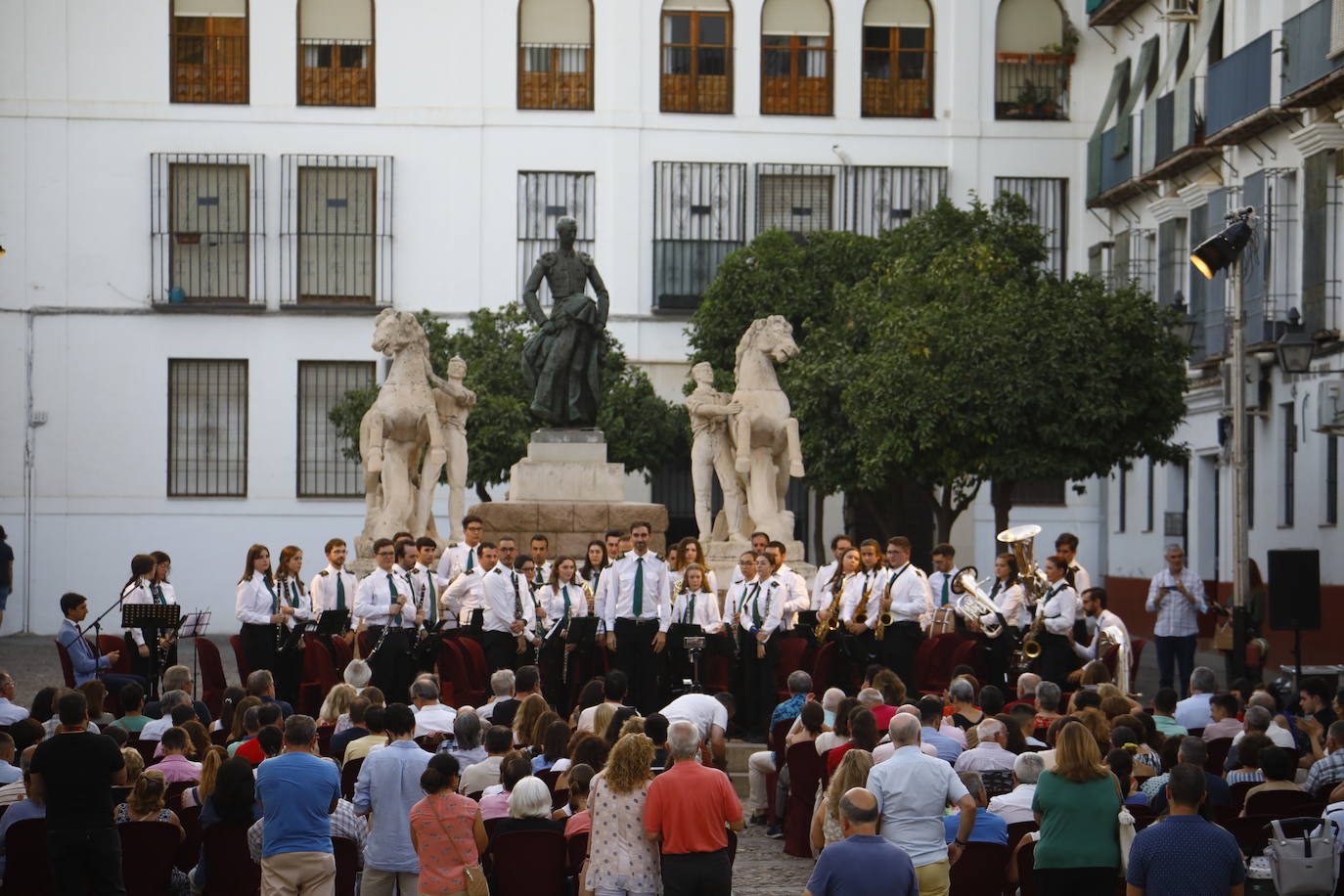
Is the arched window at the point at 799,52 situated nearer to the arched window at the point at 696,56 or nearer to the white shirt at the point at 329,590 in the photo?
the arched window at the point at 696,56

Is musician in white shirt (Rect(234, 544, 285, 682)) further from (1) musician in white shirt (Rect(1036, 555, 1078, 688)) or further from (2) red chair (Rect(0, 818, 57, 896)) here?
(2) red chair (Rect(0, 818, 57, 896))

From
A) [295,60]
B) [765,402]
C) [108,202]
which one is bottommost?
[765,402]

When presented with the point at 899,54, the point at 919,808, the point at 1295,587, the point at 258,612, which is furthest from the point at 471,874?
the point at 899,54

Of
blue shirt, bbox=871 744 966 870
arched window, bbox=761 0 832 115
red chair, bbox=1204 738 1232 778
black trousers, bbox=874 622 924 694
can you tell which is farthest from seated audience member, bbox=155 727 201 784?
arched window, bbox=761 0 832 115

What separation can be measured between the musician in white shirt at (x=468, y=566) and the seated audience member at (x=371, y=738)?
19.1 ft

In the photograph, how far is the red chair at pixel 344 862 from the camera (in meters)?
10.4

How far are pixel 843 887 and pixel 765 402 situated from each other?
13770 millimetres

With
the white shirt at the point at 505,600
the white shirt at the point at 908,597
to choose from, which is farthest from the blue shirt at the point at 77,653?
the white shirt at the point at 908,597

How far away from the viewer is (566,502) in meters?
22.1

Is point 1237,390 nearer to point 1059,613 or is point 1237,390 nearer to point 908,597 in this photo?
point 1059,613

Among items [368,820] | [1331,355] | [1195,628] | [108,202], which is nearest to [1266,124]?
[1331,355]

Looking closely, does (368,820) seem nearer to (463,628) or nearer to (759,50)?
(463,628)

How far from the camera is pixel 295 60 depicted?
1507 inches

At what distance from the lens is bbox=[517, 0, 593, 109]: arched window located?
38719 millimetres
